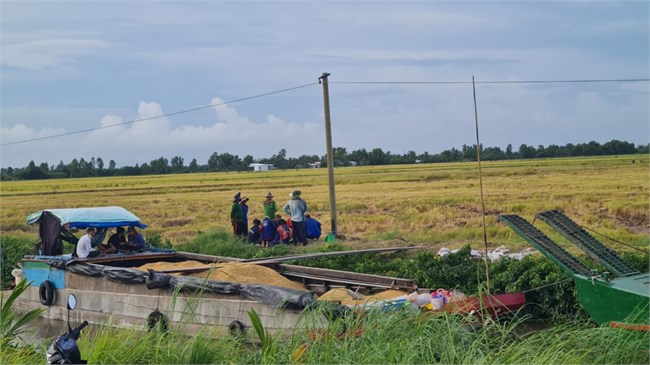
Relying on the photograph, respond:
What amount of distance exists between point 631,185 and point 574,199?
7893 millimetres

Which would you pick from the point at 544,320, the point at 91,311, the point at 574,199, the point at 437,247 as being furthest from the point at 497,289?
the point at 574,199

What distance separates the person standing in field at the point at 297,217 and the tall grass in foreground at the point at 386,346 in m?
13.7

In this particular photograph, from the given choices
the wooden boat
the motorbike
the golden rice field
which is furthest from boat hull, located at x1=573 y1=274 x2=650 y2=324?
the golden rice field

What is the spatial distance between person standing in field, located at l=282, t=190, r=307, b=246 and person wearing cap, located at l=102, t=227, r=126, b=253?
209 inches

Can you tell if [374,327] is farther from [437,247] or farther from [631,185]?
[631,185]

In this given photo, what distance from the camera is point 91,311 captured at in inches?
619

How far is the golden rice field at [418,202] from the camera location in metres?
26.5

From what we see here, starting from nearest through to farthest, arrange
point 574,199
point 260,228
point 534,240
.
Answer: point 534,240
point 260,228
point 574,199

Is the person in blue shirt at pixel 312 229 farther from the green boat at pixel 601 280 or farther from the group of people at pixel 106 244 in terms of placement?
the green boat at pixel 601 280

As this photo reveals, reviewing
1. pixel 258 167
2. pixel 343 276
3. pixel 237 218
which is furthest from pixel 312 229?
pixel 258 167

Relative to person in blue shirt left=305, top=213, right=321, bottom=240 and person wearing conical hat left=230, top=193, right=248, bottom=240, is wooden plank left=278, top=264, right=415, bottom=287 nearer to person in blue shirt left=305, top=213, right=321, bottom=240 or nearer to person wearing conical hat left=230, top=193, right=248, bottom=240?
person in blue shirt left=305, top=213, right=321, bottom=240

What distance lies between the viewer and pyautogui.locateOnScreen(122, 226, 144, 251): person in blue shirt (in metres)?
18.0

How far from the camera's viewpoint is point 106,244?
18.0 m

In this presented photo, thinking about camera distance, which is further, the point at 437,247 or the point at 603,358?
the point at 437,247
